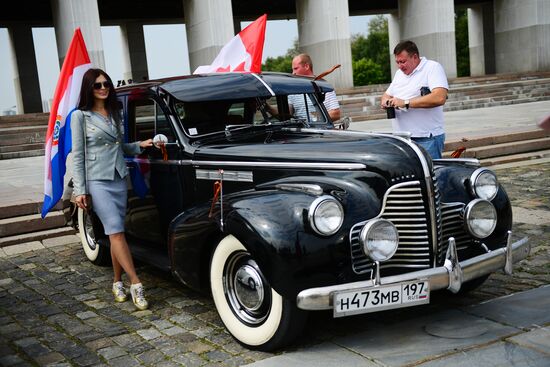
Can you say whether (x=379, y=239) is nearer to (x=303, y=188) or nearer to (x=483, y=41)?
(x=303, y=188)

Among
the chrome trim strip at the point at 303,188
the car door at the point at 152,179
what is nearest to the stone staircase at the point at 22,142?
the car door at the point at 152,179

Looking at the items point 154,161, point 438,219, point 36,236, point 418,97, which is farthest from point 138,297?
point 36,236

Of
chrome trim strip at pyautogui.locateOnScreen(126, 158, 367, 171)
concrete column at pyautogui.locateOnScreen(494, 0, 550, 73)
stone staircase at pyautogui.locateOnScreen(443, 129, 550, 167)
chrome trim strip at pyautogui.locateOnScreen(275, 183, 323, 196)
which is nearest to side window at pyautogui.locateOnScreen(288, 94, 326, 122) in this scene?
chrome trim strip at pyautogui.locateOnScreen(126, 158, 367, 171)

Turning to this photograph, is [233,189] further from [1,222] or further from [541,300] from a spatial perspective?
[1,222]

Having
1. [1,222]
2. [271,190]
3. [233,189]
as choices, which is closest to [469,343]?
[271,190]

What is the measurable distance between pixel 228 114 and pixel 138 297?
5.12 feet

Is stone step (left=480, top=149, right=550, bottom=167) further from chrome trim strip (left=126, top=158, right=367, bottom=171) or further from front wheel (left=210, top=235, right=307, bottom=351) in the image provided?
front wheel (left=210, top=235, right=307, bottom=351)

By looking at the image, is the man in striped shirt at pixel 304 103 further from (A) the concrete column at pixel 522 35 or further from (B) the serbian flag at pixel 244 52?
(A) the concrete column at pixel 522 35

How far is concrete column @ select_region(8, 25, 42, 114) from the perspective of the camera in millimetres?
31766

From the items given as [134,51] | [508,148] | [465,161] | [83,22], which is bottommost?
[508,148]

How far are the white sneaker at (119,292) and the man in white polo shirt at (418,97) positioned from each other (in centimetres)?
280

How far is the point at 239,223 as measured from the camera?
343 centimetres

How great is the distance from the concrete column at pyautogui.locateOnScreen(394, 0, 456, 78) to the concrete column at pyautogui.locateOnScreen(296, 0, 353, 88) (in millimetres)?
4206

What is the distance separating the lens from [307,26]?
88.4 feet
